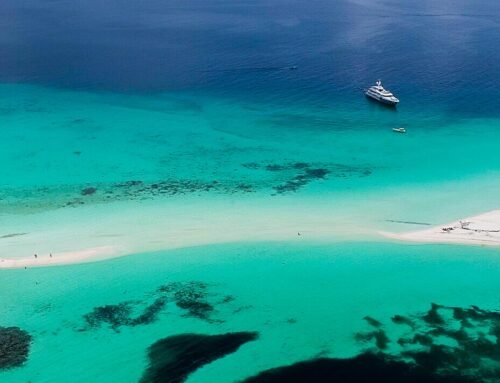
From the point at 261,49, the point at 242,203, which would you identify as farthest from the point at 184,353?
the point at 261,49

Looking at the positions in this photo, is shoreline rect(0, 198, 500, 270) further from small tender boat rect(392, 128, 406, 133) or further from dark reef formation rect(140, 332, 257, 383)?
small tender boat rect(392, 128, 406, 133)

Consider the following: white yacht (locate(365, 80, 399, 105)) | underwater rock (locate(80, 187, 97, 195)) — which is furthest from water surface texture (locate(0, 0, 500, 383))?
white yacht (locate(365, 80, 399, 105))

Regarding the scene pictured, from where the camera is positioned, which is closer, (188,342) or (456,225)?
(188,342)

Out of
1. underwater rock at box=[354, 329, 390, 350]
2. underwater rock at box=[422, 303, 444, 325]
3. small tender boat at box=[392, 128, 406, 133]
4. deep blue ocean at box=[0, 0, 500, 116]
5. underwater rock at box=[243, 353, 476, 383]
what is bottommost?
underwater rock at box=[243, 353, 476, 383]

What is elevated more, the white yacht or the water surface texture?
the white yacht

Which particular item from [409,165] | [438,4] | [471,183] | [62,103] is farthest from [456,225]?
[438,4]

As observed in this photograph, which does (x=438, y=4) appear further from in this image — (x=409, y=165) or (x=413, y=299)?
(x=413, y=299)
